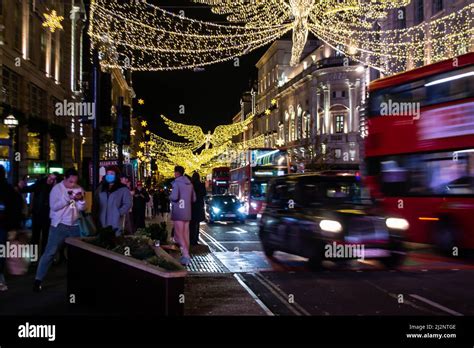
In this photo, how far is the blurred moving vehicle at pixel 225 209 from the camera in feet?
104

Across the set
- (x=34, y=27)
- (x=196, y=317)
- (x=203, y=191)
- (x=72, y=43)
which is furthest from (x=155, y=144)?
(x=196, y=317)

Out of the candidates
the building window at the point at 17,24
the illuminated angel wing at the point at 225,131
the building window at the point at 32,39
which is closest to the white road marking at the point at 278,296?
the building window at the point at 17,24

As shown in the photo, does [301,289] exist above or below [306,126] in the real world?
below

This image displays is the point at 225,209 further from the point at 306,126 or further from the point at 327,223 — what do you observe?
the point at 306,126

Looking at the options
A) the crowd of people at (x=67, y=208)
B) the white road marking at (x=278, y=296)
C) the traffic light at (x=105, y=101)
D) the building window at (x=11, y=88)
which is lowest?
the white road marking at (x=278, y=296)

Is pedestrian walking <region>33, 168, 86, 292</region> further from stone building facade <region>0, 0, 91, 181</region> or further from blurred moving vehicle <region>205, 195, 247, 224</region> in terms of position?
blurred moving vehicle <region>205, 195, 247, 224</region>

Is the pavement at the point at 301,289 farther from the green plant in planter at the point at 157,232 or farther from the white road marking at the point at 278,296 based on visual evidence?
the green plant in planter at the point at 157,232

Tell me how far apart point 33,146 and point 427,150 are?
19.6 metres

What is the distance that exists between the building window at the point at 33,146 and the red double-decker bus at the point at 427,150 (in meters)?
16.4

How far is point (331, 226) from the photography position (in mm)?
12969

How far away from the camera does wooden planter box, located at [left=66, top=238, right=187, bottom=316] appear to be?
7.18 metres

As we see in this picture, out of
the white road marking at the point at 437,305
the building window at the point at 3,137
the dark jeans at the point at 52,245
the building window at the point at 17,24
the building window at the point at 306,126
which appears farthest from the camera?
the building window at the point at 306,126

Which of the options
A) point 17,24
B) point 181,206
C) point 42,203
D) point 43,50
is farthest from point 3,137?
point 181,206

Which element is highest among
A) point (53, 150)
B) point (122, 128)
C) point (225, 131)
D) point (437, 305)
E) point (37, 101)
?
point (225, 131)
